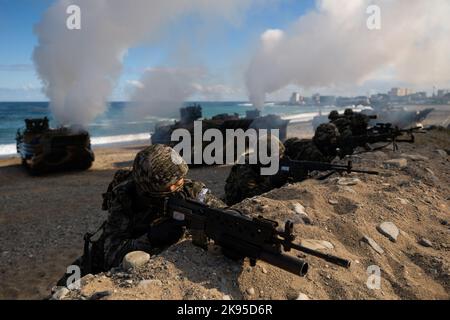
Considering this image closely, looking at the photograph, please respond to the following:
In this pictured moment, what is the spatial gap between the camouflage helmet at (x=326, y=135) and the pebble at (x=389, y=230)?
4.84 meters

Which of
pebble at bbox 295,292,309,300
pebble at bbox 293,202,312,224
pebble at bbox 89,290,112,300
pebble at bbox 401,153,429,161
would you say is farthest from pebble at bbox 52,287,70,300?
pebble at bbox 401,153,429,161

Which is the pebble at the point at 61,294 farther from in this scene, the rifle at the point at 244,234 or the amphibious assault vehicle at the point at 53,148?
the amphibious assault vehicle at the point at 53,148

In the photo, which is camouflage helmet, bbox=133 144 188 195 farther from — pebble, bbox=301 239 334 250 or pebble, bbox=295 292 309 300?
pebble, bbox=295 292 309 300

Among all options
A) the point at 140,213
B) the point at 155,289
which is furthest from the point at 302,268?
the point at 140,213

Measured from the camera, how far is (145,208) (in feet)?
13.1

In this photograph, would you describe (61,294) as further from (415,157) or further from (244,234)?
(415,157)

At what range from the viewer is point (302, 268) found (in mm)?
2539

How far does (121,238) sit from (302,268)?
7.21 feet

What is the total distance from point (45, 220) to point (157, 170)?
7.67 meters

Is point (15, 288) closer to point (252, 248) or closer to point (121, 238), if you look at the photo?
point (121, 238)

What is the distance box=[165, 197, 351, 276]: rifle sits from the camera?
262 cm

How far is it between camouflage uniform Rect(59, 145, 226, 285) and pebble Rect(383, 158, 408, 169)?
4827mm

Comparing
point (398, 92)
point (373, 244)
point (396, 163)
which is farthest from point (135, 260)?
point (398, 92)

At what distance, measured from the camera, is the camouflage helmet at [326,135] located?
9086mm
